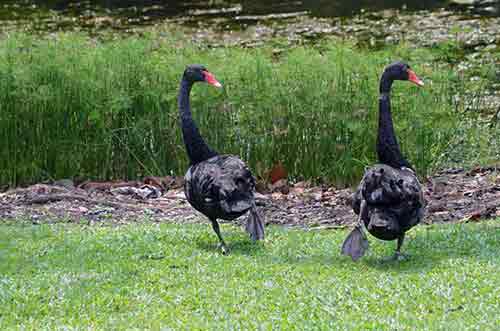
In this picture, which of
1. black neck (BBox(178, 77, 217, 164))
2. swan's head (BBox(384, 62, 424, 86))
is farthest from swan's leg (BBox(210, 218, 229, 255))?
swan's head (BBox(384, 62, 424, 86))

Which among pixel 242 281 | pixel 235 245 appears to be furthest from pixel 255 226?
pixel 242 281

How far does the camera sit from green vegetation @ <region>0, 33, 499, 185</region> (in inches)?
458

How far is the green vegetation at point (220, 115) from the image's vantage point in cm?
1164

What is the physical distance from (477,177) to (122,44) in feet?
15.7

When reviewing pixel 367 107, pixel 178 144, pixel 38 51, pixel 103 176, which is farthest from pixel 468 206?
pixel 38 51

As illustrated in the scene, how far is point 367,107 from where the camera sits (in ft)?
38.4

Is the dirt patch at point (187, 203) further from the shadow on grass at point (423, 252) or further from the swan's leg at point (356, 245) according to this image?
A: the swan's leg at point (356, 245)

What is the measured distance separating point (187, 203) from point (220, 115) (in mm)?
1279

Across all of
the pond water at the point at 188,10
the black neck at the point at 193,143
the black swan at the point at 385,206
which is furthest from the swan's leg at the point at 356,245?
the pond water at the point at 188,10

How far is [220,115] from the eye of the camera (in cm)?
1195

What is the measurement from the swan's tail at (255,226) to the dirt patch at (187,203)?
1628 millimetres

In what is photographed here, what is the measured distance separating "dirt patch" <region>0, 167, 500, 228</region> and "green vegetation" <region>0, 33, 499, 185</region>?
0.34m

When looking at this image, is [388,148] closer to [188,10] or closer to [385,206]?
[385,206]

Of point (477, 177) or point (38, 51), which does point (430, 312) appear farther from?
point (38, 51)
